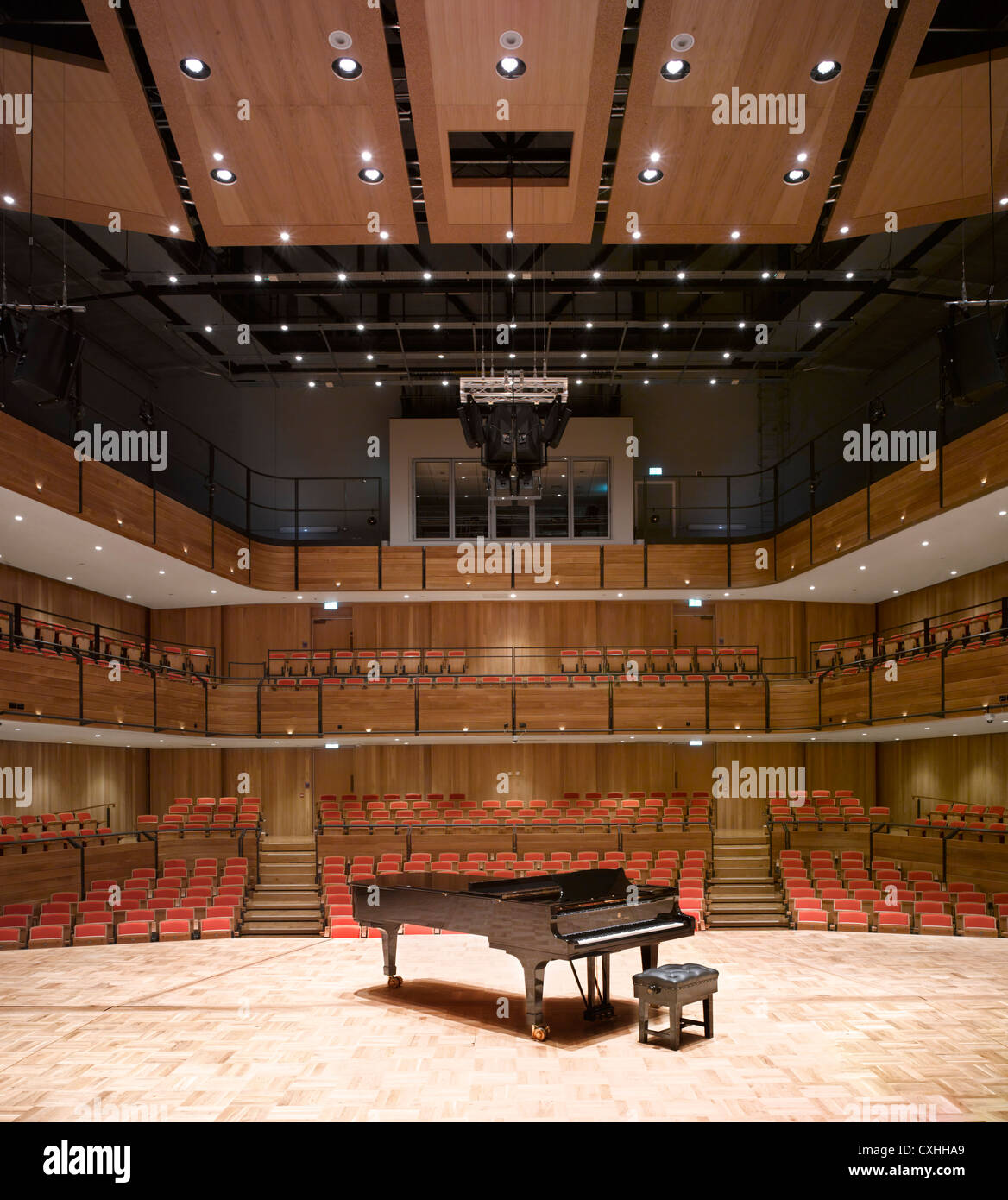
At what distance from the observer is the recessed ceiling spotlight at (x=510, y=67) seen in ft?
24.1

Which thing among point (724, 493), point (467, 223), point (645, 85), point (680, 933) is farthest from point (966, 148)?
point (724, 493)

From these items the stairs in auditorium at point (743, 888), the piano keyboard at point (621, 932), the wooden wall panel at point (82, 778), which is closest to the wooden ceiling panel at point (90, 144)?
the piano keyboard at point (621, 932)

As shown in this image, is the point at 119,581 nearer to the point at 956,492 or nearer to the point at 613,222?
the point at 613,222

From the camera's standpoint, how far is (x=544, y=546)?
1614 centimetres

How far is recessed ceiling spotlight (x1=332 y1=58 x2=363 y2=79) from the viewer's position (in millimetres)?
7328

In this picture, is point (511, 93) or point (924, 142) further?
point (924, 142)

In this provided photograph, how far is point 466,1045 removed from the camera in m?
5.34

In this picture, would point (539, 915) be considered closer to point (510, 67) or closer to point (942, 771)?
point (510, 67)

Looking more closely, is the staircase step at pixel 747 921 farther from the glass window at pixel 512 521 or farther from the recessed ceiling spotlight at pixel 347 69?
the recessed ceiling spotlight at pixel 347 69

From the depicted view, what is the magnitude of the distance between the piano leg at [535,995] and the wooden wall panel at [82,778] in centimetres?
1053

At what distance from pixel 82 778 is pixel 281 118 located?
11.0m

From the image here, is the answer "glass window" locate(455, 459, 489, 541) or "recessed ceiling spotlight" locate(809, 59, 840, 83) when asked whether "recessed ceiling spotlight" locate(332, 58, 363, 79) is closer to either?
"recessed ceiling spotlight" locate(809, 59, 840, 83)

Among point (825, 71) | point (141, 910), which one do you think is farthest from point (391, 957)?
point (825, 71)

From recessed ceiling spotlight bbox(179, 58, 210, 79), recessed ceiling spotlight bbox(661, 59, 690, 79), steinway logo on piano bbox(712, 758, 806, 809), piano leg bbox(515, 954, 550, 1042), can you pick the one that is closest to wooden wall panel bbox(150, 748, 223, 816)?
steinway logo on piano bbox(712, 758, 806, 809)
